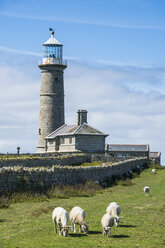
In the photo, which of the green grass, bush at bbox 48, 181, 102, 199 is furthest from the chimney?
the green grass

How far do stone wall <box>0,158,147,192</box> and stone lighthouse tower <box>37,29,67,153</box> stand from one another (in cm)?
3615

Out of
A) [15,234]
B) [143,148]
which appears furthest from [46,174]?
[143,148]

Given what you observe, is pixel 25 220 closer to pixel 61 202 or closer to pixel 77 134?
pixel 61 202

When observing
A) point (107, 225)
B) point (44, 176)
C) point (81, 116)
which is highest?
point (81, 116)

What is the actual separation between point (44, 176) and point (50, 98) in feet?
150

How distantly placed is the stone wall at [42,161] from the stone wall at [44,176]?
9.40 metres

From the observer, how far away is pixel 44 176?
26.0 meters

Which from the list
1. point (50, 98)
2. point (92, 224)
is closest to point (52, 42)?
point (50, 98)

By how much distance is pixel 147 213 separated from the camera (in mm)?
19719

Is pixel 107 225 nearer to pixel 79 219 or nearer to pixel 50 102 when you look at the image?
pixel 79 219

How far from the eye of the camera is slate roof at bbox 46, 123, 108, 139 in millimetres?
64125

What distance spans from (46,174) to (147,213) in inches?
319

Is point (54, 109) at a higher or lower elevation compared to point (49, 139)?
higher

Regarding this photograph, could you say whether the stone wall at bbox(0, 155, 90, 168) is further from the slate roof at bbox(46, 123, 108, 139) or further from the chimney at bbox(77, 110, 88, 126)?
the chimney at bbox(77, 110, 88, 126)
